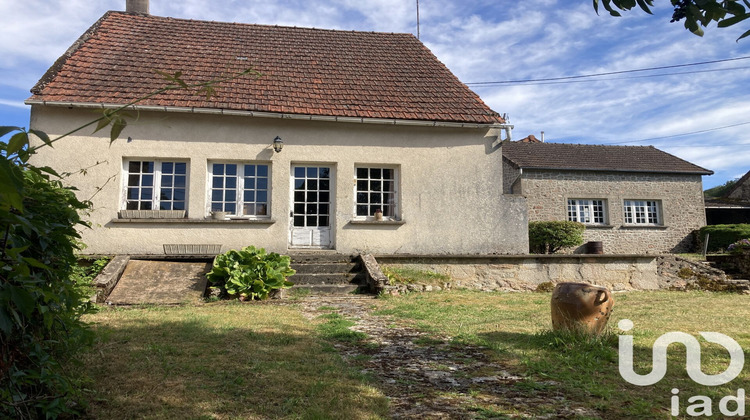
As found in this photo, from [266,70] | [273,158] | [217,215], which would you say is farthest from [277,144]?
[266,70]

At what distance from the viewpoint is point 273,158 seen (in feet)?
32.8

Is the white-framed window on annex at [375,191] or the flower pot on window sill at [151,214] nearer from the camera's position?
the flower pot on window sill at [151,214]

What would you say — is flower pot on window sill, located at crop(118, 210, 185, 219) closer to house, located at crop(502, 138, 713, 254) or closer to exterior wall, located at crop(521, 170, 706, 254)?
house, located at crop(502, 138, 713, 254)

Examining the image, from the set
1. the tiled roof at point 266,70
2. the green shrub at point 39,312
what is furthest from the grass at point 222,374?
the tiled roof at point 266,70

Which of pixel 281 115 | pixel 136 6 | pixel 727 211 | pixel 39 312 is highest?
pixel 136 6

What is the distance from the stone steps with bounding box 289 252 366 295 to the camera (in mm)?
8522

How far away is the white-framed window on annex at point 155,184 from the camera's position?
970 cm

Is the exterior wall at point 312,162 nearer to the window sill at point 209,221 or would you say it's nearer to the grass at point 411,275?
the window sill at point 209,221

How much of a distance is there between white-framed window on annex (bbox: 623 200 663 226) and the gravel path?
18.4 m

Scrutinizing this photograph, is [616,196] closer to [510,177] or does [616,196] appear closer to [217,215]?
[510,177]

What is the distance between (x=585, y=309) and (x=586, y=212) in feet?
56.2

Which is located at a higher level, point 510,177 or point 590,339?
point 510,177

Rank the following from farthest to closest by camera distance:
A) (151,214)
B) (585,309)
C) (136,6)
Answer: (136,6) → (151,214) → (585,309)

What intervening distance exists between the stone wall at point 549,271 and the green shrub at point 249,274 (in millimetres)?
1803
